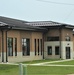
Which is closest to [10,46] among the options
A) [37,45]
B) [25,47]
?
[25,47]

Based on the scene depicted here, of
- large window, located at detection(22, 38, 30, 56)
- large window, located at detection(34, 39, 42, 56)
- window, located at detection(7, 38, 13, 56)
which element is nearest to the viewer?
window, located at detection(7, 38, 13, 56)

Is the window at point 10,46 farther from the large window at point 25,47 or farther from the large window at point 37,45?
the large window at point 37,45

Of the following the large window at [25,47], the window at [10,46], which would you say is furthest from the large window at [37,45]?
the window at [10,46]

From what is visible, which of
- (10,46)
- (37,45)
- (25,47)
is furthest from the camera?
(37,45)

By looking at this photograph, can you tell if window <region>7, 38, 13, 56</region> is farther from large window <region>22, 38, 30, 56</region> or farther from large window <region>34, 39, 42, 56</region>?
A: large window <region>34, 39, 42, 56</region>

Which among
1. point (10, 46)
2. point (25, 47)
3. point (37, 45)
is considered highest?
point (37, 45)

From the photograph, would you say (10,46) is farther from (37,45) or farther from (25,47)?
(37,45)

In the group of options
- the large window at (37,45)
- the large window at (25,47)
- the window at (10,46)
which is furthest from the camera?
the large window at (37,45)

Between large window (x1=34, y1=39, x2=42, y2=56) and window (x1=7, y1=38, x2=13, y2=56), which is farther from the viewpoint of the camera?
large window (x1=34, y1=39, x2=42, y2=56)

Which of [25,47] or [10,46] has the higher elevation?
[10,46]

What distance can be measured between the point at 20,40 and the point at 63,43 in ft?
33.7

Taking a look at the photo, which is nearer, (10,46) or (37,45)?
(10,46)

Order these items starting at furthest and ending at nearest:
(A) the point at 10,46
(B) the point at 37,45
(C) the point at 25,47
Result: 1. (B) the point at 37,45
2. (C) the point at 25,47
3. (A) the point at 10,46

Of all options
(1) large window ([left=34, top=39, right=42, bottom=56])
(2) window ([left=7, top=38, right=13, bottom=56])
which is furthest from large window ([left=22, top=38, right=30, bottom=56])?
(2) window ([left=7, top=38, right=13, bottom=56])
